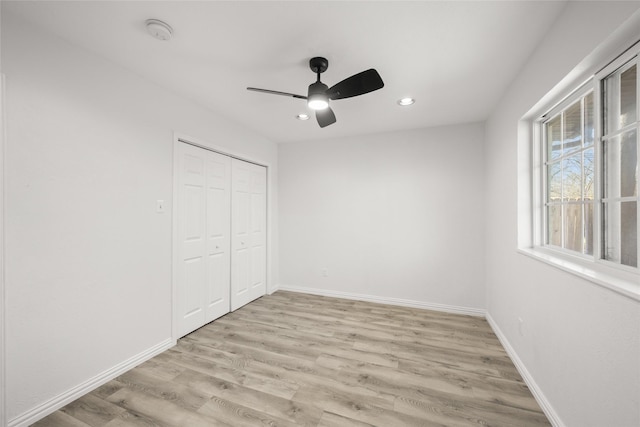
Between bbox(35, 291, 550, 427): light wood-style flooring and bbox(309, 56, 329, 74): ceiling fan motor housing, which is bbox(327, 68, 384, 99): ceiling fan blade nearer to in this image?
bbox(309, 56, 329, 74): ceiling fan motor housing

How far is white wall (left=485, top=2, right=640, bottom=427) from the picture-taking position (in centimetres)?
109

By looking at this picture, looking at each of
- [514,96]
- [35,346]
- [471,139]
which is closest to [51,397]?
[35,346]

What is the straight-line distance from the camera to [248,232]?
3781 mm

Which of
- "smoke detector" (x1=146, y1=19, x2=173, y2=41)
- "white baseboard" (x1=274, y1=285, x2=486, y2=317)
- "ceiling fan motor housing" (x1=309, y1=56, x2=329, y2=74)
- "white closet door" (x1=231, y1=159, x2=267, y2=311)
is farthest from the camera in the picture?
"white closet door" (x1=231, y1=159, x2=267, y2=311)

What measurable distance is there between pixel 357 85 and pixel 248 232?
104 inches

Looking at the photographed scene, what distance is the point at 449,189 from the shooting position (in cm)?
346

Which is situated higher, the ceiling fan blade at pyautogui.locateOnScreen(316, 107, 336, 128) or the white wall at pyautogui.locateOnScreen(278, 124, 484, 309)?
the ceiling fan blade at pyautogui.locateOnScreen(316, 107, 336, 128)

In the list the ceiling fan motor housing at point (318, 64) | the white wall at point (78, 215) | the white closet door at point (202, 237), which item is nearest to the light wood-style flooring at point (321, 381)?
the white closet door at point (202, 237)

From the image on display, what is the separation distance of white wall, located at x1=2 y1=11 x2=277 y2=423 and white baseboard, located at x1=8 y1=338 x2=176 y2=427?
0.03 m

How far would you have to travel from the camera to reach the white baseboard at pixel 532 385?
1580 millimetres

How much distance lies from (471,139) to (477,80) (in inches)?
48.3

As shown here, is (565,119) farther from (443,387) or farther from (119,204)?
(119,204)

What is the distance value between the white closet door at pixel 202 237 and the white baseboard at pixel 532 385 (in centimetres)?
308

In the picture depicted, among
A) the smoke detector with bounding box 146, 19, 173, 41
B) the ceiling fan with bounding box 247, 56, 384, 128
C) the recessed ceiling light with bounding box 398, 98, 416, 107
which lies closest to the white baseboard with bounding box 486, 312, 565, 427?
the ceiling fan with bounding box 247, 56, 384, 128
